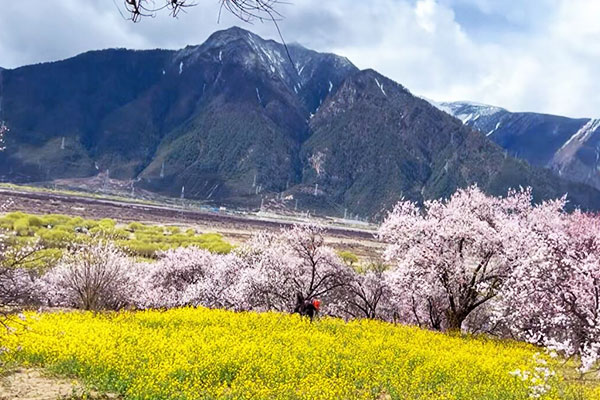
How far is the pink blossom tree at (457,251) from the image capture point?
24797mm

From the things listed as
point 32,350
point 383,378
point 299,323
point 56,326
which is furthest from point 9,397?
point 299,323

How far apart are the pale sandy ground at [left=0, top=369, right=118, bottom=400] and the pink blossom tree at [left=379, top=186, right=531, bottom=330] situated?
54.2ft

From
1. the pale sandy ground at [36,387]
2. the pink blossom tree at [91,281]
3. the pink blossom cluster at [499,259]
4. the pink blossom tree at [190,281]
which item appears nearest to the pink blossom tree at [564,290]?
the pink blossom cluster at [499,259]

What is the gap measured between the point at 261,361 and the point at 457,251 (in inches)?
543

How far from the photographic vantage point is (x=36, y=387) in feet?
41.2

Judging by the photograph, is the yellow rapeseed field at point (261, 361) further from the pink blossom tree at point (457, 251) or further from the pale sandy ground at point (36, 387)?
the pink blossom tree at point (457, 251)

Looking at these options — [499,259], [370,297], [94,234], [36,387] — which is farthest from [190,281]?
[94,234]

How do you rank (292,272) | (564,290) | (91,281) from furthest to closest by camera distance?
(292,272)
(91,281)
(564,290)

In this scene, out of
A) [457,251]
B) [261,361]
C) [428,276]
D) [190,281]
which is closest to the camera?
[261,361]

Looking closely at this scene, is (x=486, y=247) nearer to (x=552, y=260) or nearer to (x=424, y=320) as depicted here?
(x=552, y=260)

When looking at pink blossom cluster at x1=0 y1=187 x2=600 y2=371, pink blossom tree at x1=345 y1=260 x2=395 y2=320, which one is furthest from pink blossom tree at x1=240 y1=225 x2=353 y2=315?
pink blossom tree at x1=345 y1=260 x2=395 y2=320

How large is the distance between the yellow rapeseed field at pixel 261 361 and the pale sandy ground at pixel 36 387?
510 mm

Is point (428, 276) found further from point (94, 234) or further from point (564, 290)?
point (94, 234)

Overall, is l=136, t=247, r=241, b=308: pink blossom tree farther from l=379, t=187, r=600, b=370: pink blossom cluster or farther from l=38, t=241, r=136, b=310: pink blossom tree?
l=379, t=187, r=600, b=370: pink blossom cluster
